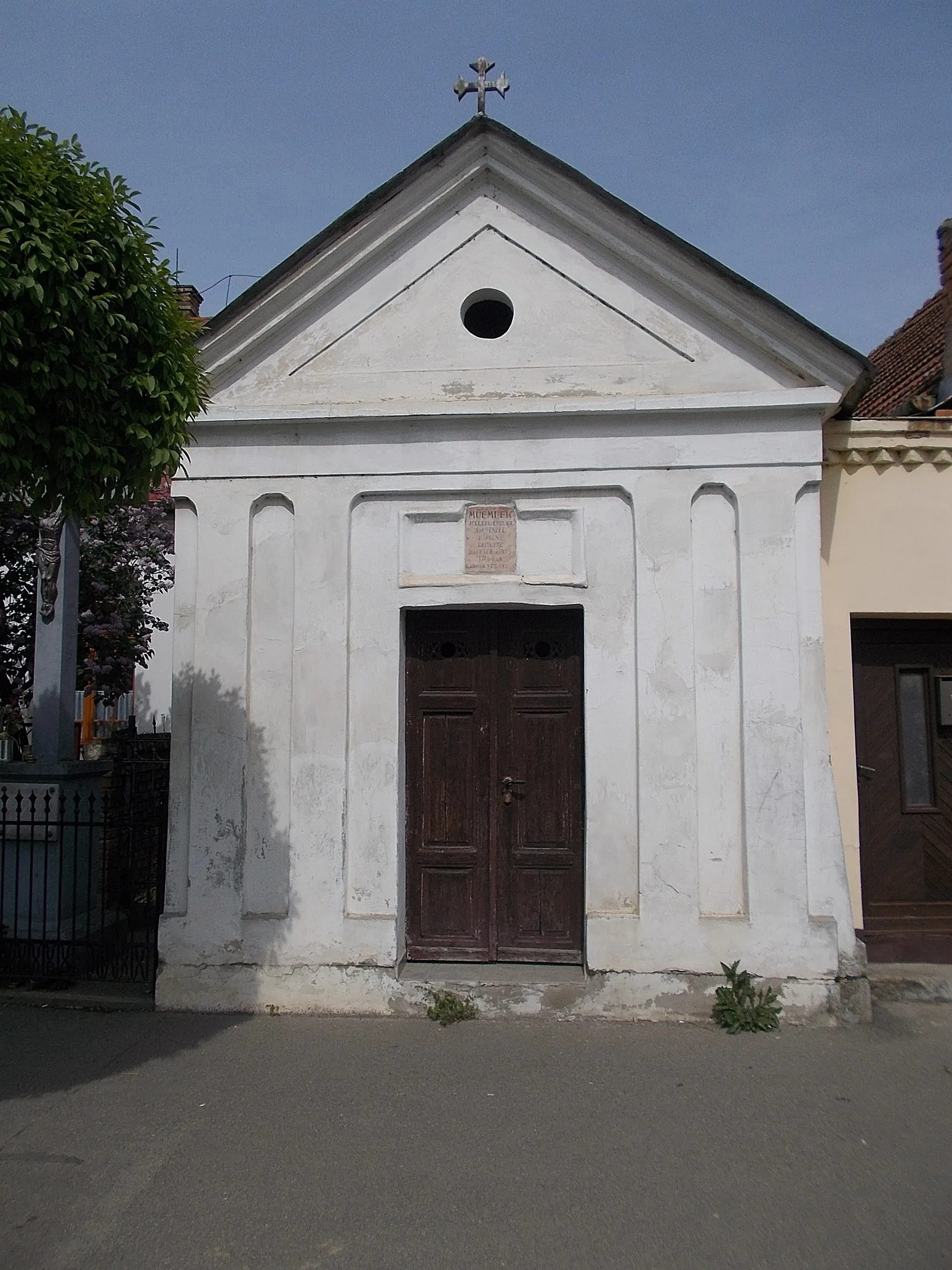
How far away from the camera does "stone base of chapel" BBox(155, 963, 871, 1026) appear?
19.4 ft

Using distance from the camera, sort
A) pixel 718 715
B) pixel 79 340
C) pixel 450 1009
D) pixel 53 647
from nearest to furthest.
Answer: pixel 79 340
pixel 450 1009
pixel 718 715
pixel 53 647

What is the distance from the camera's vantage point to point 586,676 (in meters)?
6.27

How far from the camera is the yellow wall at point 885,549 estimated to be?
6.73 metres

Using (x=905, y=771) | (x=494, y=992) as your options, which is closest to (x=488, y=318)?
(x=905, y=771)

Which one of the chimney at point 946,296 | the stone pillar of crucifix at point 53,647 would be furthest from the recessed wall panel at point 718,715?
the stone pillar of crucifix at point 53,647

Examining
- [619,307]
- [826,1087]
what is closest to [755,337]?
Result: [619,307]

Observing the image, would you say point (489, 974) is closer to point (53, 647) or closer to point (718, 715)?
point (718, 715)

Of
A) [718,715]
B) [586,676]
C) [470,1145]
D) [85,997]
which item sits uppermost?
[586,676]

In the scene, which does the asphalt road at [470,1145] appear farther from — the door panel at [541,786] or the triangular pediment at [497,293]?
the triangular pediment at [497,293]

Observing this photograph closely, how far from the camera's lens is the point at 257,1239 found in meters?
3.76

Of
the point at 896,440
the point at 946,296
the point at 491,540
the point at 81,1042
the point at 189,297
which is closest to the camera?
the point at 81,1042

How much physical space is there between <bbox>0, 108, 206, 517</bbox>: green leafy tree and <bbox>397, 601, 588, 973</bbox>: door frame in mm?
2209

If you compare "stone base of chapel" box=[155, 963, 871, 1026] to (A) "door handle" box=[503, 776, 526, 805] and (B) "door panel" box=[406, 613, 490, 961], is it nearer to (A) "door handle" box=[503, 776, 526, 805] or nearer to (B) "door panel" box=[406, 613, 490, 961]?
(B) "door panel" box=[406, 613, 490, 961]

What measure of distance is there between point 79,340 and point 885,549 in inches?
216
